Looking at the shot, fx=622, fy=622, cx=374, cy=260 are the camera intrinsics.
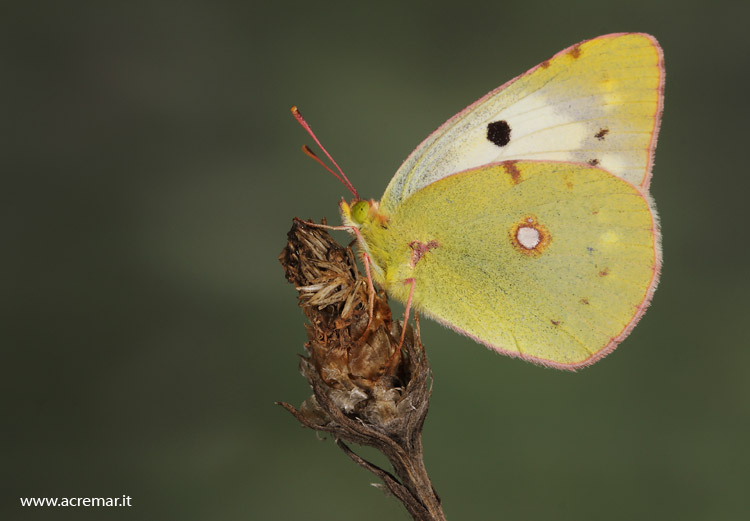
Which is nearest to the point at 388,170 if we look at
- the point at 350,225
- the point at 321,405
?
the point at 350,225

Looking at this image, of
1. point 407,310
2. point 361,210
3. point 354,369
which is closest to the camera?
point 354,369

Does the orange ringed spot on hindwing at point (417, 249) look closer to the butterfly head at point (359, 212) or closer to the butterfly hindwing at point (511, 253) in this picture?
the butterfly hindwing at point (511, 253)

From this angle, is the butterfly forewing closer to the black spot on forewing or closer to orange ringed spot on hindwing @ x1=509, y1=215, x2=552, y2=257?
the black spot on forewing

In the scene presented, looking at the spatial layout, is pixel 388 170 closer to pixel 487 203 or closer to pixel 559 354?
pixel 487 203

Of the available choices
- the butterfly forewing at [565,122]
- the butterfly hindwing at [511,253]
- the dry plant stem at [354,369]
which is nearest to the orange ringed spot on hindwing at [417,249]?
the butterfly hindwing at [511,253]

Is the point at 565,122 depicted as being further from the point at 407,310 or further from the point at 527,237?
the point at 407,310

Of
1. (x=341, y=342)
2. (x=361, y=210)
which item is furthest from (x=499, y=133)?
(x=341, y=342)
